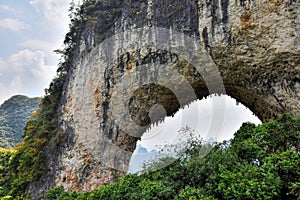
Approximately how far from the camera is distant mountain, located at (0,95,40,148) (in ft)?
92.3

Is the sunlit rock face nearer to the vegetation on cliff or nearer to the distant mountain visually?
the vegetation on cliff

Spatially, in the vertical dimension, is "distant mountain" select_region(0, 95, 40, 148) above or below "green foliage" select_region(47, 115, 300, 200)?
above

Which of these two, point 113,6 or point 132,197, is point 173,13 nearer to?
point 113,6

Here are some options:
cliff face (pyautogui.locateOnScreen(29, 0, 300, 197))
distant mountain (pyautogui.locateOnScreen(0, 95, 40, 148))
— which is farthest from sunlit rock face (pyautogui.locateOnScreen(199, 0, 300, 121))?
distant mountain (pyautogui.locateOnScreen(0, 95, 40, 148))

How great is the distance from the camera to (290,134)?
21.9 ft

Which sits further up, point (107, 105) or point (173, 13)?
point (173, 13)

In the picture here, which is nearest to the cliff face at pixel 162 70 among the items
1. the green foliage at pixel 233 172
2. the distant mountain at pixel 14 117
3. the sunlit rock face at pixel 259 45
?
the sunlit rock face at pixel 259 45

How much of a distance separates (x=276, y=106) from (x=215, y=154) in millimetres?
3923

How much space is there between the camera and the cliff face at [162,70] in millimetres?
8539

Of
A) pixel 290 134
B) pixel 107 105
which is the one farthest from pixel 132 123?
pixel 290 134

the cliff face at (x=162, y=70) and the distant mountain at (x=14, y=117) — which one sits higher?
the distant mountain at (x=14, y=117)

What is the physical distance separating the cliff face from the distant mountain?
57.9 feet

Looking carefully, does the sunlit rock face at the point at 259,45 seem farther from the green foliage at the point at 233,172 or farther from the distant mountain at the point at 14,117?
the distant mountain at the point at 14,117

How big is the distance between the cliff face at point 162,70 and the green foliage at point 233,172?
2132 millimetres
